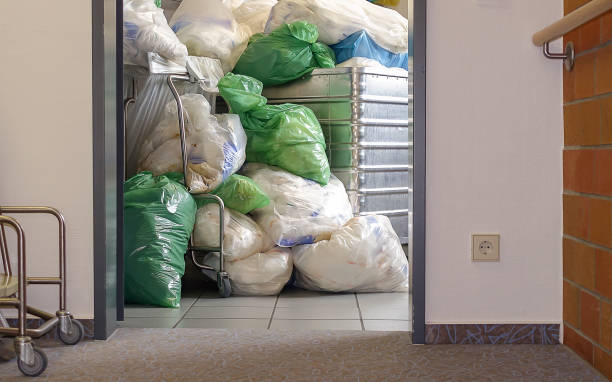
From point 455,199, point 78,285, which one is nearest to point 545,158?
point 455,199

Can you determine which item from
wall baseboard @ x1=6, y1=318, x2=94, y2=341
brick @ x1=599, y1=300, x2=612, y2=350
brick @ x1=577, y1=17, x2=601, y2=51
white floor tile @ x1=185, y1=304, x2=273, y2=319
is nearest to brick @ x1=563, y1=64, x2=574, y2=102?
brick @ x1=577, y1=17, x2=601, y2=51

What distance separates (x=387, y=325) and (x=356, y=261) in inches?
18.8

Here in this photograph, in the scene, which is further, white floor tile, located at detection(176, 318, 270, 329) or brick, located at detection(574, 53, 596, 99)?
white floor tile, located at detection(176, 318, 270, 329)

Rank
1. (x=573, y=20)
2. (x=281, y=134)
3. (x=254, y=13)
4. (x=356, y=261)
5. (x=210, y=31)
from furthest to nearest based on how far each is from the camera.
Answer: (x=254, y=13)
(x=210, y=31)
(x=281, y=134)
(x=356, y=261)
(x=573, y=20)

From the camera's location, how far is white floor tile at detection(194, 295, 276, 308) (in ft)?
9.36

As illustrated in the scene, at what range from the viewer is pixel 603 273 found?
1891 millimetres

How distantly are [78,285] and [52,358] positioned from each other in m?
0.27

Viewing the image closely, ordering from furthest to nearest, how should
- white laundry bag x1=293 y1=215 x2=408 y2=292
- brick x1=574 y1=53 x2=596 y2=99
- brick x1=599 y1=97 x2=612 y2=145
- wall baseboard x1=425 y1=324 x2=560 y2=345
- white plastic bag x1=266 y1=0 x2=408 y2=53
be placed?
white plastic bag x1=266 y1=0 x2=408 y2=53
white laundry bag x1=293 y1=215 x2=408 y2=292
wall baseboard x1=425 y1=324 x2=560 y2=345
brick x1=574 y1=53 x2=596 y2=99
brick x1=599 y1=97 x2=612 y2=145

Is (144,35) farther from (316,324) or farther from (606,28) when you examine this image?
(606,28)

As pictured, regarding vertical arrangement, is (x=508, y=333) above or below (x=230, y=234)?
below

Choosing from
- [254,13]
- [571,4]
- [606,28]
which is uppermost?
[254,13]

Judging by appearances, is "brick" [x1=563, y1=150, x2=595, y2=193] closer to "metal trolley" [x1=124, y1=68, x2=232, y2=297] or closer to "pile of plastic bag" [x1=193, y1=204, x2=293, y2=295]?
"pile of plastic bag" [x1=193, y1=204, x2=293, y2=295]

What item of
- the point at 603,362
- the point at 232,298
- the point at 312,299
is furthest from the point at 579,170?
the point at 232,298

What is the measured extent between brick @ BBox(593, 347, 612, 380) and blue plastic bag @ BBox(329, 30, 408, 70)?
7.55 feet
